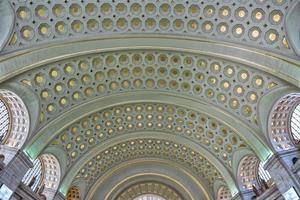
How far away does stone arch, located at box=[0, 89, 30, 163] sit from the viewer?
17.8m

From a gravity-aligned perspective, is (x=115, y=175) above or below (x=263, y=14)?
below

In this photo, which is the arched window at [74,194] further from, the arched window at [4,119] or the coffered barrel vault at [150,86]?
the arched window at [4,119]

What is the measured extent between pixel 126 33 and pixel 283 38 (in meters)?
10.8

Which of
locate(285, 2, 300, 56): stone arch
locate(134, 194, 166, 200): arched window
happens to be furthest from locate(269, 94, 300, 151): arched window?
locate(134, 194, 166, 200): arched window

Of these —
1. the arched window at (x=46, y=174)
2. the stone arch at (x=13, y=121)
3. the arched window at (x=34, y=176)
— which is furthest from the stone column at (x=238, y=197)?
the stone arch at (x=13, y=121)

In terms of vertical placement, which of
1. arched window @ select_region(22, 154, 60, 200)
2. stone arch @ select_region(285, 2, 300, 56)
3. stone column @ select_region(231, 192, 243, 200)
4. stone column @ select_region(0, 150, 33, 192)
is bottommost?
stone column @ select_region(0, 150, 33, 192)

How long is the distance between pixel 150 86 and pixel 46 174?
472 inches

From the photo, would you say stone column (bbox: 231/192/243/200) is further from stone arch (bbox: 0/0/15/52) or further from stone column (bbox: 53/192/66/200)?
stone arch (bbox: 0/0/15/52)

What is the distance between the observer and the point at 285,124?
61.9 feet

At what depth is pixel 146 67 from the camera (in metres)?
21.2

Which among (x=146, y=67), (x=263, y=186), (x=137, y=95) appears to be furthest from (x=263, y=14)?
(x=263, y=186)

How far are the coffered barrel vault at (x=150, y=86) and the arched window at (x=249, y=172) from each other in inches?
Answer: 3.4

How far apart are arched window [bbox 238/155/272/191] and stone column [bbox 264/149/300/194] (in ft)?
12.6

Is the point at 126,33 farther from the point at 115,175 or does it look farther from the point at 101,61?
the point at 115,175
